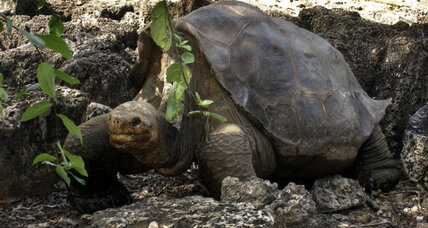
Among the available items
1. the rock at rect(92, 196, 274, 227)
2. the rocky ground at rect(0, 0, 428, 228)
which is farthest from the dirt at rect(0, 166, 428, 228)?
the rock at rect(92, 196, 274, 227)

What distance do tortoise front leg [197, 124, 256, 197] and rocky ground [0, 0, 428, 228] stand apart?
36 cm

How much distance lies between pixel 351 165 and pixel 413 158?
15.3 inches

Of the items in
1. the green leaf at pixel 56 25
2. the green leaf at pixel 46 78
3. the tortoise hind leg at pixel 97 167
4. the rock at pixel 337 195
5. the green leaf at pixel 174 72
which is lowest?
the rock at pixel 337 195

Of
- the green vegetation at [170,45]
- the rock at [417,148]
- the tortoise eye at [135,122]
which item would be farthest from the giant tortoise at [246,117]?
the green vegetation at [170,45]

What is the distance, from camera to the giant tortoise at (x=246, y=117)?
2945 mm

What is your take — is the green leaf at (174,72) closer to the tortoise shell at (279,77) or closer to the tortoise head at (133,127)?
the tortoise head at (133,127)

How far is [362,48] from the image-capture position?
178 inches

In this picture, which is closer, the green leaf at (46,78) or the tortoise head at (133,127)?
the green leaf at (46,78)

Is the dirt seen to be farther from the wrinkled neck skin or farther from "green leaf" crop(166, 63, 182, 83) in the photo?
"green leaf" crop(166, 63, 182, 83)

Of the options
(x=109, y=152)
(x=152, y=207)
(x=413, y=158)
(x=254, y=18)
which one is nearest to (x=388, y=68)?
(x=413, y=158)

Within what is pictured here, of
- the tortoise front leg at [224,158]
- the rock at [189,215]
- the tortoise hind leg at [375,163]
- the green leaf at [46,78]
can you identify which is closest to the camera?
the green leaf at [46,78]

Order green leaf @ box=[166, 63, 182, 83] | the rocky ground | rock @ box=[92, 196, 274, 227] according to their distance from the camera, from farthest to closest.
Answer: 1. the rocky ground
2. rock @ box=[92, 196, 274, 227]
3. green leaf @ box=[166, 63, 182, 83]

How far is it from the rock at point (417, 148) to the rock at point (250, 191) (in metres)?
1.50

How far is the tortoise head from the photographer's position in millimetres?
2678
